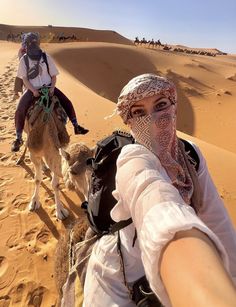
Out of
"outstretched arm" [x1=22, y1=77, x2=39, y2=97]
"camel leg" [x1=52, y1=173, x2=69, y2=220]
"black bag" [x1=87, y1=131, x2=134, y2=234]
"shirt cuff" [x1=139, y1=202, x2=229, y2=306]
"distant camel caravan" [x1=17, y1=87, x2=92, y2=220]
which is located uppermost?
"shirt cuff" [x1=139, y1=202, x2=229, y2=306]

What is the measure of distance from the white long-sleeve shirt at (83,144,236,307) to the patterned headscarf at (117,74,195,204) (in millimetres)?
179

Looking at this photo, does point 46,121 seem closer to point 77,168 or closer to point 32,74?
point 32,74

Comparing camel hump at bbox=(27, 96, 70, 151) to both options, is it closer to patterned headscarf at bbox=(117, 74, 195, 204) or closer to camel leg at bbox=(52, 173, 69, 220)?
camel leg at bbox=(52, 173, 69, 220)

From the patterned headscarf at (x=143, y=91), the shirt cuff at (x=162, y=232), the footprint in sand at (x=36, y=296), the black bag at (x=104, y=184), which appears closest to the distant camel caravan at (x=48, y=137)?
the footprint in sand at (x=36, y=296)

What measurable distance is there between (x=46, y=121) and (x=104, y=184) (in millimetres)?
3194

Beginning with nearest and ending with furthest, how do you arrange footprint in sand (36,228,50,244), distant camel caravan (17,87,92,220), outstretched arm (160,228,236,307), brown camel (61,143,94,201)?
outstretched arm (160,228,236,307) → brown camel (61,143,94,201) → footprint in sand (36,228,50,244) → distant camel caravan (17,87,92,220)

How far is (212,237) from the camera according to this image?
1.14 meters

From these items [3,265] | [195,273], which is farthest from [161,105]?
[3,265]

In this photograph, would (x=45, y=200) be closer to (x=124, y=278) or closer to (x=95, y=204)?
(x=95, y=204)

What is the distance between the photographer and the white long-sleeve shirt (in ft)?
3.85

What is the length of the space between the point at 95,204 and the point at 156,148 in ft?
2.00

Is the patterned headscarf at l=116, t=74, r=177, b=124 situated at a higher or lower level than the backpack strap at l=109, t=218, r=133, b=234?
higher

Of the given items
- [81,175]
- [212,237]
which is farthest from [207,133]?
[212,237]

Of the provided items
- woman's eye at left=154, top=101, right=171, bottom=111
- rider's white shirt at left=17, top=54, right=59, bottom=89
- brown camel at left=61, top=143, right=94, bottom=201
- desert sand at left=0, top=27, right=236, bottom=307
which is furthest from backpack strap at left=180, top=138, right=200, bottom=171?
rider's white shirt at left=17, top=54, right=59, bottom=89
